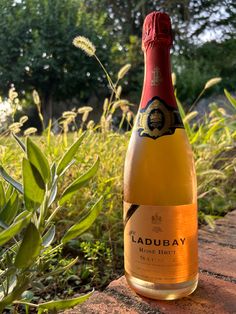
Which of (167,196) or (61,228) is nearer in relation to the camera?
(167,196)

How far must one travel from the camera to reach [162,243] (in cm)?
54

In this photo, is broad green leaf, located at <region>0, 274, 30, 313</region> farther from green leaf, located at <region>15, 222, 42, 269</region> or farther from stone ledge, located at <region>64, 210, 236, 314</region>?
stone ledge, located at <region>64, 210, 236, 314</region>

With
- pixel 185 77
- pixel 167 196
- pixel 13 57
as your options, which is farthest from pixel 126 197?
pixel 185 77

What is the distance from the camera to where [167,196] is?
0.62 metres

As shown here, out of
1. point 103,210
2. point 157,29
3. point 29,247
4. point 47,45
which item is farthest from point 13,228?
point 47,45

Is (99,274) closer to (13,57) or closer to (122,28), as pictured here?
(13,57)

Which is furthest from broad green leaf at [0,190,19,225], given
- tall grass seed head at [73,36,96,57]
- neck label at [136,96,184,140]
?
tall grass seed head at [73,36,96,57]

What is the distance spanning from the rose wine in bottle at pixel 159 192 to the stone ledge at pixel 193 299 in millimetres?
17

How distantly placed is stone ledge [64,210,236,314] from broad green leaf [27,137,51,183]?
28cm

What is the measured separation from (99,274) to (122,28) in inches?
306

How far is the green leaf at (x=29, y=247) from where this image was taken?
330 millimetres

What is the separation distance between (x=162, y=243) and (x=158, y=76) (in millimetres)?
293

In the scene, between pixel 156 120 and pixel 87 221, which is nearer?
pixel 87 221

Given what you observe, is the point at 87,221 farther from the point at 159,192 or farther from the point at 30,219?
the point at 159,192
